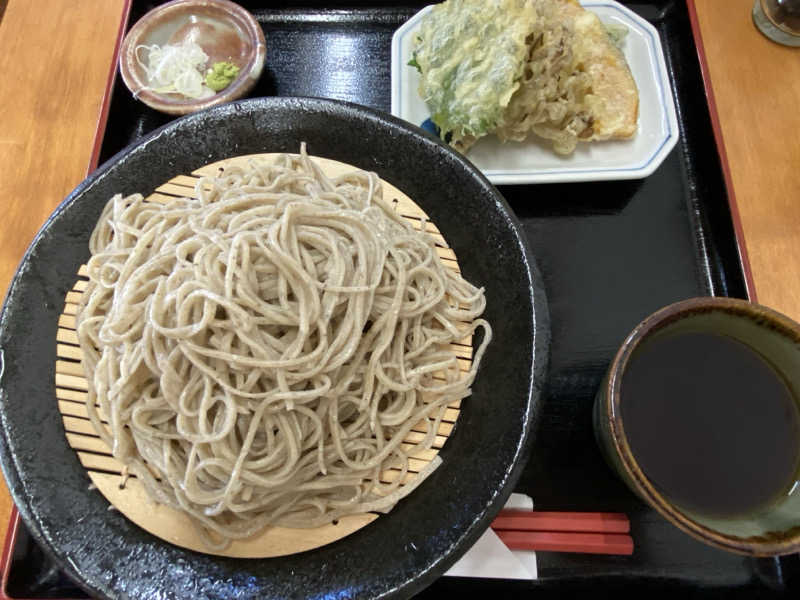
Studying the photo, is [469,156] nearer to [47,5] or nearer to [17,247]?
[17,247]

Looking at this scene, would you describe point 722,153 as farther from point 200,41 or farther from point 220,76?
point 200,41

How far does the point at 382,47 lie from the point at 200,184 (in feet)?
4.44

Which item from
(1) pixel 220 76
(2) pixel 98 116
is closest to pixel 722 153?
(1) pixel 220 76

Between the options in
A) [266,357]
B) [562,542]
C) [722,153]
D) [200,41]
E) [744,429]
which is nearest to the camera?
[266,357]

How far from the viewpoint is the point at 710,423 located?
1.46 metres

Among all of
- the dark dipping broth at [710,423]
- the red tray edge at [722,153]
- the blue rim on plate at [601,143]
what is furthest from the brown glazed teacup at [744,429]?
the blue rim on plate at [601,143]

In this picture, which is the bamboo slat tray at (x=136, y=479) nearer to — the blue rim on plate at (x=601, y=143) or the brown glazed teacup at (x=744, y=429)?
the brown glazed teacup at (x=744, y=429)

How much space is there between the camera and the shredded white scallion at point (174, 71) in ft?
7.55

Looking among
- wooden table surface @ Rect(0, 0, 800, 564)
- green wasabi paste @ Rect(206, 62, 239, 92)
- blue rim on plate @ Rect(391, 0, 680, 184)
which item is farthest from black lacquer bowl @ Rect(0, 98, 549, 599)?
wooden table surface @ Rect(0, 0, 800, 564)

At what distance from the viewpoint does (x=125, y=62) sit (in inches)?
90.9

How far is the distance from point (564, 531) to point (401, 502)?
0.55 m

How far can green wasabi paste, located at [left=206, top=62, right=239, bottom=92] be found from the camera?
2.33 m

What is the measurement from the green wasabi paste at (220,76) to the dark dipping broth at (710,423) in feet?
6.85

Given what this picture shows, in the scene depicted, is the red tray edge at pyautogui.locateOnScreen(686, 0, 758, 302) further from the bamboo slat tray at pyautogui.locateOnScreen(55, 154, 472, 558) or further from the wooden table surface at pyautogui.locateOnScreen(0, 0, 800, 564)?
the bamboo slat tray at pyautogui.locateOnScreen(55, 154, 472, 558)
